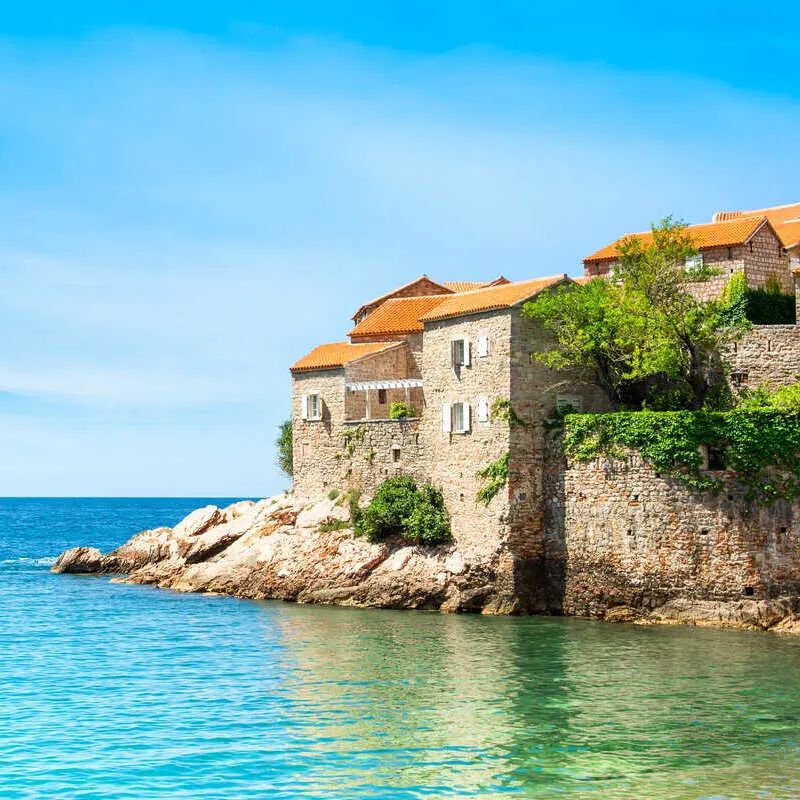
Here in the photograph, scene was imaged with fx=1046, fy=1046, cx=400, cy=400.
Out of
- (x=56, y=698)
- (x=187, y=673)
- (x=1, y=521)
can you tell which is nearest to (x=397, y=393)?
(x=187, y=673)

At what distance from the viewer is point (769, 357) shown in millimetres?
40281

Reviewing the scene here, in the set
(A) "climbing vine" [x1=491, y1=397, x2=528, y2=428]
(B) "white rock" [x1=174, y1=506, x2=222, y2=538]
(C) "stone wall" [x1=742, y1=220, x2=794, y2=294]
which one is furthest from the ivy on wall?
(B) "white rock" [x1=174, y1=506, x2=222, y2=538]

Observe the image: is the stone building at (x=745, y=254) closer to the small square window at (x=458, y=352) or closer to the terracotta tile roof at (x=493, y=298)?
the terracotta tile roof at (x=493, y=298)

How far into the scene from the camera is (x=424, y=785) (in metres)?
19.8

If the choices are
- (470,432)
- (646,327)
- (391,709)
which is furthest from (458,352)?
(391,709)

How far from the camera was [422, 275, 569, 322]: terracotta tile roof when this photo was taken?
41.4 metres

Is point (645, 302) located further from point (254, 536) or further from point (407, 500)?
point (254, 536)

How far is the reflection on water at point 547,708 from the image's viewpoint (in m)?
20.2

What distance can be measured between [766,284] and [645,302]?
11434 mm

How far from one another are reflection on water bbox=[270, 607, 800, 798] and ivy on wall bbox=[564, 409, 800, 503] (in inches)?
207

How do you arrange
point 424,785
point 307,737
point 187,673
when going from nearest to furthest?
point 424,785
point 307,737
point 187,673

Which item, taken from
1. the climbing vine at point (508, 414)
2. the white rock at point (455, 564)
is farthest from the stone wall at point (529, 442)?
the white rock at point (455, 564)

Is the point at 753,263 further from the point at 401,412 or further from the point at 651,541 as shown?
the point at 401,412

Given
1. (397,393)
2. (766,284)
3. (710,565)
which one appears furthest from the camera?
(397,393)
